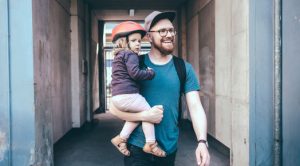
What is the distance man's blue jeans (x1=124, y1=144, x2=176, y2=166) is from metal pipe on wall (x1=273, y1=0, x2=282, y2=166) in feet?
7.65

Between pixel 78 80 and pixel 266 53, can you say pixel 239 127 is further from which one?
pixel 78 80

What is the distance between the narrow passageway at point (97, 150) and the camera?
19.0ft

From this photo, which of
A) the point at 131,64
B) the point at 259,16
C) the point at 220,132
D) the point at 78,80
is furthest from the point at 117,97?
the point at 78,80

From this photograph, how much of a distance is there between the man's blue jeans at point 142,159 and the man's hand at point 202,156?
10.7 inches

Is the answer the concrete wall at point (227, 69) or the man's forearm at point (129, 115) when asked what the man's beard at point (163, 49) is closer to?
the man's forearm at point (129, 115)

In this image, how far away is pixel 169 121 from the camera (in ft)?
7.95

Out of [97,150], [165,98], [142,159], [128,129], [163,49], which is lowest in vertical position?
[97,150]

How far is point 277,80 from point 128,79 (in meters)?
2.51

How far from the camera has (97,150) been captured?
6.72 m

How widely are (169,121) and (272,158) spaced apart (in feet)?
8.35

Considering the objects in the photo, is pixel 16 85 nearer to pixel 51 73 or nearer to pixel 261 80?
pixel 51 73

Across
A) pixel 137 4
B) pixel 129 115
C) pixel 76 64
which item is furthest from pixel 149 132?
pixel 137 4

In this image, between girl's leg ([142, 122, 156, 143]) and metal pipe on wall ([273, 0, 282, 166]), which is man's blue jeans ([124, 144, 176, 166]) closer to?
girl's leg ([142, 122, 156, 143])

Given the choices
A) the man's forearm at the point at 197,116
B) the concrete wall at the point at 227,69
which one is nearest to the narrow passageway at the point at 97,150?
the concrete wall at the point at 227,69
